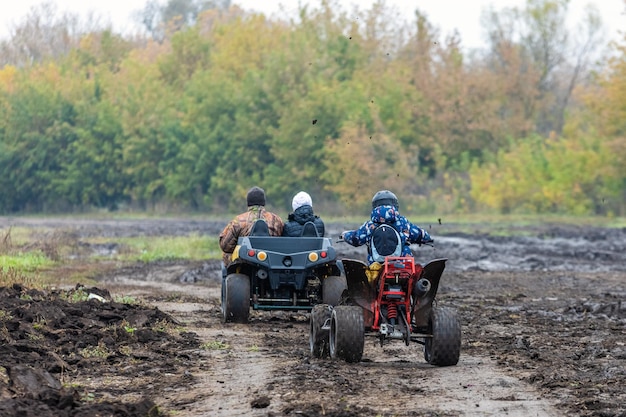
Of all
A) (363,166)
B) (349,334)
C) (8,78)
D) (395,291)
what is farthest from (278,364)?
(8,78)

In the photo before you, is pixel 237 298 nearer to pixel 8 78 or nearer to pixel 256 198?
pixel 256 198

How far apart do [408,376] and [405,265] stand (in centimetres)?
121

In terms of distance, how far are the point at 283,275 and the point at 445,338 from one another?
457 centimetres

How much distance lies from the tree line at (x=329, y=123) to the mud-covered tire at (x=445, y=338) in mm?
55029

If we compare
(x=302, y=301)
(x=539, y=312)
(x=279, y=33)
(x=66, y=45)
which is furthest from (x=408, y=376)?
(x=66, y=45)

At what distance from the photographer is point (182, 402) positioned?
9336 millimetres

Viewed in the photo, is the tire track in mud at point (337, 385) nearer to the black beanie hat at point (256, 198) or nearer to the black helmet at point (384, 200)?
→ the black helmet at point (384, 200)

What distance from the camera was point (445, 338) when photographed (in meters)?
11.5

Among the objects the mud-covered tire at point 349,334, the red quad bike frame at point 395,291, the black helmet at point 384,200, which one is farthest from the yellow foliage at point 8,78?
the mud-covered tire at point 349,334

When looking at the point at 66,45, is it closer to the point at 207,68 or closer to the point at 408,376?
the point at 207,68

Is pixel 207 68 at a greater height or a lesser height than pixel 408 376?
greater

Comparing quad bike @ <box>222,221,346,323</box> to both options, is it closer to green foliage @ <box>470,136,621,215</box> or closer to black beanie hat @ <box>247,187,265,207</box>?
black beanie hat @ <box>247,187,265,207</box>

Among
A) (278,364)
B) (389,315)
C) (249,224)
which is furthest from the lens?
(249,224)

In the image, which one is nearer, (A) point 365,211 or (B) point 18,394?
(B) point 18,394
